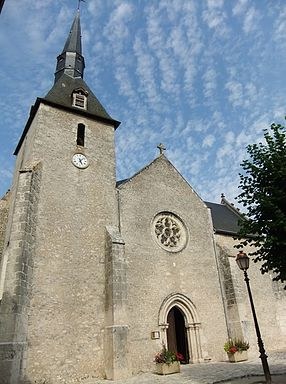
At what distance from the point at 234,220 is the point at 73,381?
14545 mm

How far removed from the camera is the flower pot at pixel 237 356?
13.3 m

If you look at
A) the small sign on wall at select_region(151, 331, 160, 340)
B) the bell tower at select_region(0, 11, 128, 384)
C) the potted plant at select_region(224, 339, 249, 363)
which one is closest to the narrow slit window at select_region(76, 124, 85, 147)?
the bell tower at select_region(0, 11, 128, 384)

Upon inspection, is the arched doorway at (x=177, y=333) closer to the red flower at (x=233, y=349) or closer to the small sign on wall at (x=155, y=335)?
the small sign on wall at (x=155, y=335)

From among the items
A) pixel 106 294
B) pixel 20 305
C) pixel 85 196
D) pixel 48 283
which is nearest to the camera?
pixel 20 305

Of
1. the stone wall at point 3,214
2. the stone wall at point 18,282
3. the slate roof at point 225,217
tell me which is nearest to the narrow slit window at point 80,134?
the slate roof at point 225,217

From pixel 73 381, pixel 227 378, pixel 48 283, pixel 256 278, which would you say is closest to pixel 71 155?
pixel 48 283

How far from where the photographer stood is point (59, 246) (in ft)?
40.3

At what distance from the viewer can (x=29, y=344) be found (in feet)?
33.8

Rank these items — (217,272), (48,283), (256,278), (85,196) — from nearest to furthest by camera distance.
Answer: (48,283) → (85,196) → (217,272) → (256,278)

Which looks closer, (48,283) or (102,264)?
(48,283)

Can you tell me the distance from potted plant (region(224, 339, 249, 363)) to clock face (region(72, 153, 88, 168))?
33.7ft

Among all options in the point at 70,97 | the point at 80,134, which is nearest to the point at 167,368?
the point at 80,134

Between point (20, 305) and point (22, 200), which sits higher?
point (22, 200)

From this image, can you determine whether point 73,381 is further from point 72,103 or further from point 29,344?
point 72,103
